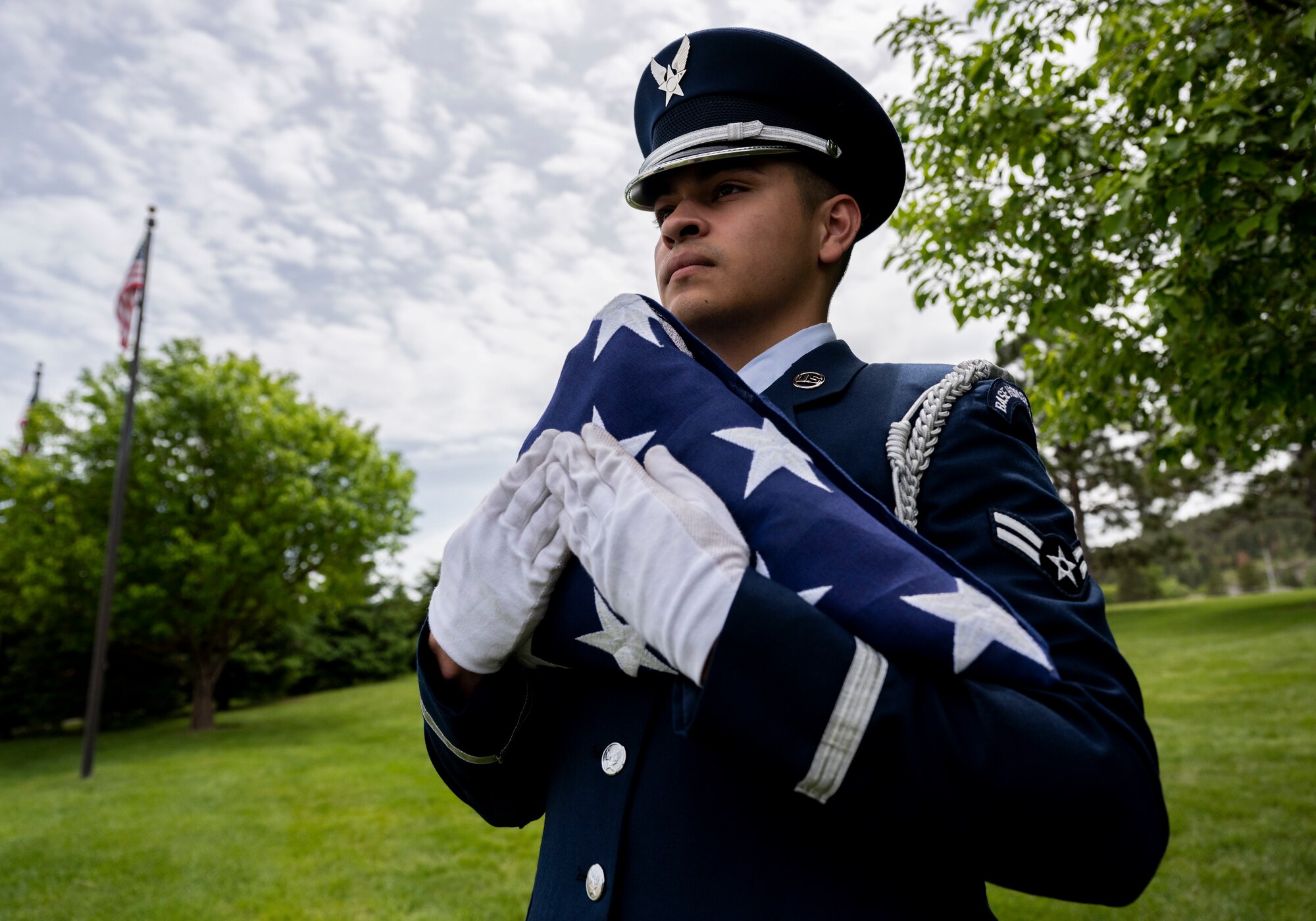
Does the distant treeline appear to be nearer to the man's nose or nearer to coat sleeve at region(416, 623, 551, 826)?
the man's nose

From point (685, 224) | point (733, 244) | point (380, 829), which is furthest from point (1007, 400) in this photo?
point (380, 829)

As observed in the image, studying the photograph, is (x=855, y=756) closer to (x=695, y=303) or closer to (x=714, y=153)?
(x=695, y=303)

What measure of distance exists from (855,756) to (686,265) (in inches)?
39.8

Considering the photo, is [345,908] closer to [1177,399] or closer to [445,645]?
[445,645]

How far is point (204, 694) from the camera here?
23.3 meters

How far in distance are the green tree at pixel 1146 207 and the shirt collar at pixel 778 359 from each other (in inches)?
127

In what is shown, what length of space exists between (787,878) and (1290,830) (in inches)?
302

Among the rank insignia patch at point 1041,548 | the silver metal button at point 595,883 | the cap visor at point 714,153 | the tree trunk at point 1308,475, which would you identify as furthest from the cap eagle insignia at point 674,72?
the tree trunk at point 1308,475

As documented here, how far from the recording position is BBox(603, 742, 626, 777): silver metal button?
1.33 meters

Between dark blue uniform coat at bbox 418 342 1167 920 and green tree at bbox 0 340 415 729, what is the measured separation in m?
20.8

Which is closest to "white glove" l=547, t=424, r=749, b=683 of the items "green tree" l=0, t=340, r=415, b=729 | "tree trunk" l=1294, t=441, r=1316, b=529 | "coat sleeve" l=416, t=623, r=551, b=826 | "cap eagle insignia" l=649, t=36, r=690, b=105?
"coat sleeve" l=416, t=623, r=551, b=826

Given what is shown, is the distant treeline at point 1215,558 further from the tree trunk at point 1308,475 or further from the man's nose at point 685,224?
the man's nose at point 685,224

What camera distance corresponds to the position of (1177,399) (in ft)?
17.5

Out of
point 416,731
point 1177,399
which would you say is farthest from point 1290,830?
A: point 416,731
